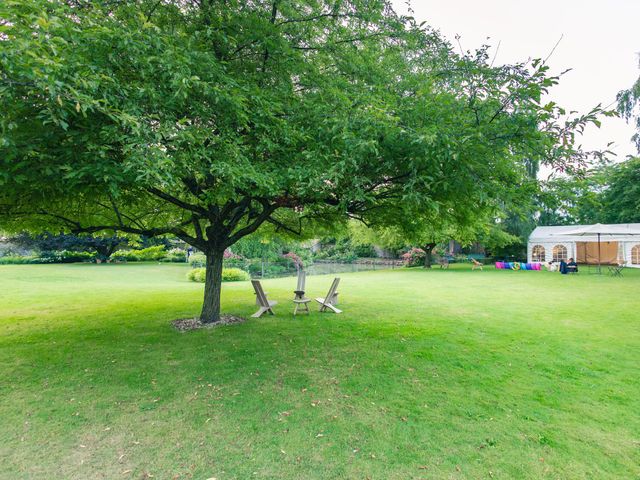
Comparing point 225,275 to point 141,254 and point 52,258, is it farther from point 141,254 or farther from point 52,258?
point 52,258

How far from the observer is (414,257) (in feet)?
102

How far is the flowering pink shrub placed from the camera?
101 ft

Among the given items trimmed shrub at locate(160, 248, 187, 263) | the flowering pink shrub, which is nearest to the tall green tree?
the flowering pink shrub

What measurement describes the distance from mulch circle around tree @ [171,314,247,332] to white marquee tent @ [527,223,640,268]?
24.2 meters

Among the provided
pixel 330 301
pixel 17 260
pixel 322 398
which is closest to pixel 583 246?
pixel 330 301

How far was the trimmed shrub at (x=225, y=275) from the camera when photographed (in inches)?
725

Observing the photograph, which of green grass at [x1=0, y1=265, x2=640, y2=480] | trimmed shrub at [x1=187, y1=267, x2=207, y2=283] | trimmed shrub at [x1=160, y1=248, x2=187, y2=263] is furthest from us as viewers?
trimmed shrub at [x1=160, y1=248, x2=187, y2=263]

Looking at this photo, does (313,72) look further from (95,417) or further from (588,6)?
(588,6)

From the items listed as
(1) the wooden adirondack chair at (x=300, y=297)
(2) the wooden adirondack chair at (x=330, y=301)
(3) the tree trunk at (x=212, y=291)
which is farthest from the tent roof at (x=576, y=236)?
(3) the tree trunk at (x=212, y=291)

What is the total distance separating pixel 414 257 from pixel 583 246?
14396mm

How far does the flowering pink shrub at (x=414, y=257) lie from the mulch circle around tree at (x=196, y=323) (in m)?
23.8

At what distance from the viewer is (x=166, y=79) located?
3.98 meters

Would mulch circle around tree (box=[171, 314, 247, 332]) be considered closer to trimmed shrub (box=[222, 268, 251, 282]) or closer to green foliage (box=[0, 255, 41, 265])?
trimmed shrub (box=[222, 268, 251, 282])

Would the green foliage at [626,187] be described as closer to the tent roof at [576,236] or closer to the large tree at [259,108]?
the tent roof at [576,236]
